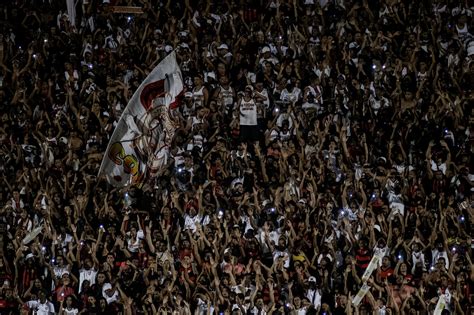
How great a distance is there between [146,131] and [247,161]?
1723 mm

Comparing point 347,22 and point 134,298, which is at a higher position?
point 347,22

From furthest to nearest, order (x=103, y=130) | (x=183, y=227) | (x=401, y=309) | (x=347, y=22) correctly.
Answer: (x=347, y=22)
(x=103, y=130)
(x=183, y=227)
(x=401, y=309)

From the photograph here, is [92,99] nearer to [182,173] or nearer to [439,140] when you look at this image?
[182,173]

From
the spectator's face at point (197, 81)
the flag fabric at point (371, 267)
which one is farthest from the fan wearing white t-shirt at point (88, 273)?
the spectator's face at point (197, 81)

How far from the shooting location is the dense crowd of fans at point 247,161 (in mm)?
22438

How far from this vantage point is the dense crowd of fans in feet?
73.6

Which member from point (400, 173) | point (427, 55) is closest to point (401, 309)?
point (400, 173)

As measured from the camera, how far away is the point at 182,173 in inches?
969

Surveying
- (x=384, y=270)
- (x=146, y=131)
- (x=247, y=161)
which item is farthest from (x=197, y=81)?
(x=384, y=270)

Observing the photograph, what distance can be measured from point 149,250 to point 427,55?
6.68m

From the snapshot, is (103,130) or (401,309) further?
(103,130)

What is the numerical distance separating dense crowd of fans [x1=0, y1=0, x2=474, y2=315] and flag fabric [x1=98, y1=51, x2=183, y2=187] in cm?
27

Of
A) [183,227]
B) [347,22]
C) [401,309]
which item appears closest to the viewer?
[401,309]

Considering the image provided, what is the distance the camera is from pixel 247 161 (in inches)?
967
